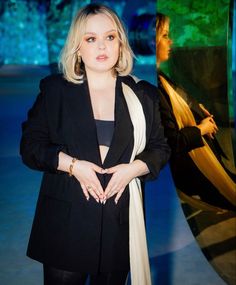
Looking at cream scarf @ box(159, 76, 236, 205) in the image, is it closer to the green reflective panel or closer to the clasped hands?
the green reflective panel

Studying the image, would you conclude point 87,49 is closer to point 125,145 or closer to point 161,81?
point 125,145

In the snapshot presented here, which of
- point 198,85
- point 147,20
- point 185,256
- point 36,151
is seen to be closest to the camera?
point 36,151

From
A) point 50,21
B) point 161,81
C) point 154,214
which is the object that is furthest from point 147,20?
point 161,81

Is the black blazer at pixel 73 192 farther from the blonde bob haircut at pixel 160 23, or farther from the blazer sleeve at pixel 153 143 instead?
the blonde bob haircut at pixel 160 23

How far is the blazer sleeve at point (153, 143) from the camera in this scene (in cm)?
172

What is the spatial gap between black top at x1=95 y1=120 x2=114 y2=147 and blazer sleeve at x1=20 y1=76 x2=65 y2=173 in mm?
127

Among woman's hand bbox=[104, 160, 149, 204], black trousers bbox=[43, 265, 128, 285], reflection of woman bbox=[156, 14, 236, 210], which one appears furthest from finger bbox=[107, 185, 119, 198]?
reflection of woman bbox=[156, 14, 236, 210]

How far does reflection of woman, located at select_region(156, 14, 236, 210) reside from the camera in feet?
7.23

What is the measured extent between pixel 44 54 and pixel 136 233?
1723 centimetres

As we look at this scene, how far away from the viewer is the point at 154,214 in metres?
3.81

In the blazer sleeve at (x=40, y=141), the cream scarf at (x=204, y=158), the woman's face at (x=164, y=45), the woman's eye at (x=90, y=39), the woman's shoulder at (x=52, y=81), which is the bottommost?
the cream scarf at (x=204, y=158)

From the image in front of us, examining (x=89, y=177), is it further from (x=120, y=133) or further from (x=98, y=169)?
(x=120, y=133)

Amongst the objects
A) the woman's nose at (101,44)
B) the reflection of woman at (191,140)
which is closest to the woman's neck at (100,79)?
the woman's nose at (101,44)

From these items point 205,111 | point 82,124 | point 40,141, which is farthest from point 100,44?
point 205,111
